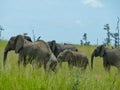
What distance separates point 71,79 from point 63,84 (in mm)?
162

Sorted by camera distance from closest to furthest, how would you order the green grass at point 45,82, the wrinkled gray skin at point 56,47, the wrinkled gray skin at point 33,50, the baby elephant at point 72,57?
1. the green grass at point 45,82
2. the wrinkled gray skin at point 33,50
3. the baby elephant at point 72,57
4. the wrinkled gray skin at point 56,47

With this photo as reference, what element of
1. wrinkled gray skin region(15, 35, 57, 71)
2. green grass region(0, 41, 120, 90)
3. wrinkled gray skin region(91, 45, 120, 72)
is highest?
green grass region(0, 41, 120, 90)

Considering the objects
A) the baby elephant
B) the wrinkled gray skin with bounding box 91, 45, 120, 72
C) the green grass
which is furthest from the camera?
the wrinkled gray skin with bounding box 91, 45, 120, 72

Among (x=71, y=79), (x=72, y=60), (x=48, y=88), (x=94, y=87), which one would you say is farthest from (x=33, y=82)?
(x=72, y=60)

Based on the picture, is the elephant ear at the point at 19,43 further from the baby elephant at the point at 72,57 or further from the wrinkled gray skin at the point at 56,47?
the wrinkled gray skin at the point at 56,47

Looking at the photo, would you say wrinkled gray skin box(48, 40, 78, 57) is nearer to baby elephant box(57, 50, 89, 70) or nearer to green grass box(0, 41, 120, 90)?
baby elephant box(57, 50, 89, 70)

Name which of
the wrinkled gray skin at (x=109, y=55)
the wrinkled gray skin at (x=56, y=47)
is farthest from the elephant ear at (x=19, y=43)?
the wrinkled gray skin at (x=109, y=55)

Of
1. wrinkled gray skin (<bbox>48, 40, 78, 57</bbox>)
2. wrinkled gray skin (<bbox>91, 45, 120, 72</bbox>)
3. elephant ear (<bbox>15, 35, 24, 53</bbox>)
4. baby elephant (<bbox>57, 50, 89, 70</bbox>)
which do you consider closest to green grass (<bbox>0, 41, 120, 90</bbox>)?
elephant ear (<bbox>15, 35, 24, 53</bbox>)

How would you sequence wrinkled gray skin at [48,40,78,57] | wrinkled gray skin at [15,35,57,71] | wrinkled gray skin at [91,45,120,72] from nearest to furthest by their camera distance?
wrinkled gray skin at [15,35,57,71], wrinkled gray skin at [91,45,120,72], wrinkled gray skin at [48,40,78,57]

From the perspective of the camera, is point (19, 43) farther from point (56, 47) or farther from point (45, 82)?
point (45, 82)

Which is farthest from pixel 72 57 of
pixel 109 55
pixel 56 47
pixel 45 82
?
pixel 45 82

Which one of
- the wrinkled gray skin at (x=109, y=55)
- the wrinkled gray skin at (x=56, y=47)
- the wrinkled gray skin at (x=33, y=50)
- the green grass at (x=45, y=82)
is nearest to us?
the green grass at (x=45, y=82)

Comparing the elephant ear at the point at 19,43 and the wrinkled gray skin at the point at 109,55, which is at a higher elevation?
the elephant ear at the point at 19,43

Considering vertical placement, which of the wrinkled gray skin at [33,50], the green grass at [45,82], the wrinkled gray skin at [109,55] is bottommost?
the wrinkled gray skin at [109,55]
